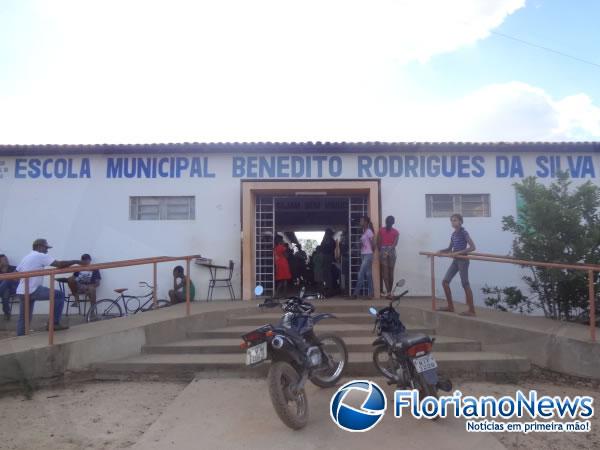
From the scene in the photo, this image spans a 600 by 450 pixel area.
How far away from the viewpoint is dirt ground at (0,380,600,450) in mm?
4031

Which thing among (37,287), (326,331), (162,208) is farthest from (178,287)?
(326,331)

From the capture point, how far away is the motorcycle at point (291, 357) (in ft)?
13.4

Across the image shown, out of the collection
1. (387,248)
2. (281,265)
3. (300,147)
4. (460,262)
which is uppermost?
(300,147)

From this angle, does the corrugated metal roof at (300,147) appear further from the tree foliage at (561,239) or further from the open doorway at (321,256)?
the tree foliage at (561,239)

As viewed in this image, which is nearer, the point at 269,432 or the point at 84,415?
the point at 269,432

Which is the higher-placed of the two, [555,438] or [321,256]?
[321,256]

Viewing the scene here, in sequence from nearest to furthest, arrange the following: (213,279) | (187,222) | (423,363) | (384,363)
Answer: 1. (423,363)
2. (384,363)
3. (213,279)
4. (187,222)

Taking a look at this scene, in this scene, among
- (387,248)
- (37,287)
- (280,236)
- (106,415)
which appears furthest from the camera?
(280,236)

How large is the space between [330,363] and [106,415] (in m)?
2.37

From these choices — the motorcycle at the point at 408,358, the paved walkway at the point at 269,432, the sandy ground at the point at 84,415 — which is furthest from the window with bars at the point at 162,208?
the motorcycle at the point at 408,358

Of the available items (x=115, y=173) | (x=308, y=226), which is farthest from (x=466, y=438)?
(x=308, y=226)

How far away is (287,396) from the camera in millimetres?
4207

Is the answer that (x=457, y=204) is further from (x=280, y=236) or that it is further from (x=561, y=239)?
(x=280, y=236)

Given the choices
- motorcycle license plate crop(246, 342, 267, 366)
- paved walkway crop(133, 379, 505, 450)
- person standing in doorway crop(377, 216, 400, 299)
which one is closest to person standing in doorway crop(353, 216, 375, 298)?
person standing in doorway crop(377, 216, 400, 299)
